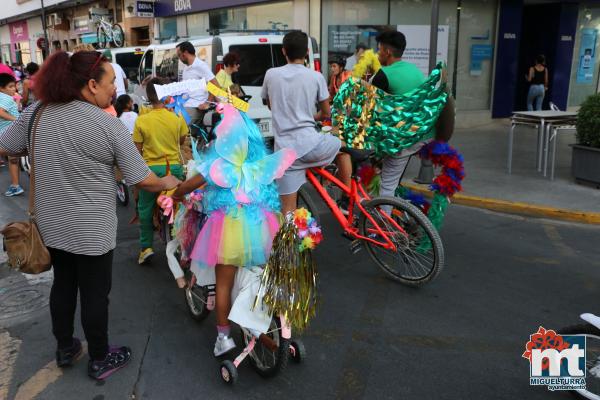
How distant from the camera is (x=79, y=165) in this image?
2654 mm

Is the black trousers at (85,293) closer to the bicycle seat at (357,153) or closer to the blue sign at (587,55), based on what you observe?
the bicycle seat at (357,153)

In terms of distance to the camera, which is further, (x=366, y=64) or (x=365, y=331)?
(x=366, y=64)

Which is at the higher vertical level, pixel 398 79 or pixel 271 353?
pixel 398 79

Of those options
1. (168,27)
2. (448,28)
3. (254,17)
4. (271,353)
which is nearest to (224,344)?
(271,353)

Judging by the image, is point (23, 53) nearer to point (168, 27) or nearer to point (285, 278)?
point (168, 27)

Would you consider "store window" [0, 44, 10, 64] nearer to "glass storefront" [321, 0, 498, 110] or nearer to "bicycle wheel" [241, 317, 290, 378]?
"glass storefront" [321, 0, 498, 110]

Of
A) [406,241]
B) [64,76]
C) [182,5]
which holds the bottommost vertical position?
[406,241]

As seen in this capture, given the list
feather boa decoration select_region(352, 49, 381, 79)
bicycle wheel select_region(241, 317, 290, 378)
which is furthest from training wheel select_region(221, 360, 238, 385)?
feather boa decoration select_region(352, 49, 381, 79)

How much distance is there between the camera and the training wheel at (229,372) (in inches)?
115

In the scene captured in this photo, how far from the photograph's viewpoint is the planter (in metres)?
7.00

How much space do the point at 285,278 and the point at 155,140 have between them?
88.7 inches

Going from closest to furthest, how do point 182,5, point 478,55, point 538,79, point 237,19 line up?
point 538,79
point 478,55
point 237,19
point 182,5

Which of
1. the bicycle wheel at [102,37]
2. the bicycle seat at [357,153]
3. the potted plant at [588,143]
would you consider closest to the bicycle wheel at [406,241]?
the bicycle seat at [357,153]

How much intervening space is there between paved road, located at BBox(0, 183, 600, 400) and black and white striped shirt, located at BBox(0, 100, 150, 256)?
92cm
